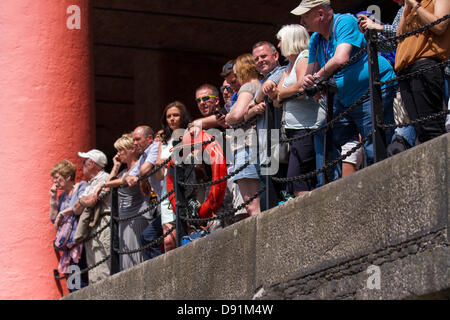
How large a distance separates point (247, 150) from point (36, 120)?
12.4 ft

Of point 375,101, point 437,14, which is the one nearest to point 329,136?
point 375,101

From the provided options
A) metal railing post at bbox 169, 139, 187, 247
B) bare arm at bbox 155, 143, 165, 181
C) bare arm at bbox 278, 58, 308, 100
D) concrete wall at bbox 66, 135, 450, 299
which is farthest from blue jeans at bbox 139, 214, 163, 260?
bare arm at bbox 278, 58, 308, 100

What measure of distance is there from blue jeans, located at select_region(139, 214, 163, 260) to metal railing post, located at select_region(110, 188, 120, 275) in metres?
0.35

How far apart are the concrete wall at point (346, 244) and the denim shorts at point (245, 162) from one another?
467mm

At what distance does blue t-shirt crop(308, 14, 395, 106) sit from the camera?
575cm

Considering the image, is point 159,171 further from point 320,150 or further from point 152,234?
point 320,150

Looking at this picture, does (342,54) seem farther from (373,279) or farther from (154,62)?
(154,62)

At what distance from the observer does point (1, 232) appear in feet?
31.4

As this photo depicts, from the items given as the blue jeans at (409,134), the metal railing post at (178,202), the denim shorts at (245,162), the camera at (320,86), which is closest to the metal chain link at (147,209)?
the metal railing post at (178,202)

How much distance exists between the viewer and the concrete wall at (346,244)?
14.6ft

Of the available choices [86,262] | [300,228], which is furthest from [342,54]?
[86,262]

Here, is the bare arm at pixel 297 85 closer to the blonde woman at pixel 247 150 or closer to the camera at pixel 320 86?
the camera at pixel 320 86

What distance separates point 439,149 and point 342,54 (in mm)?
1398

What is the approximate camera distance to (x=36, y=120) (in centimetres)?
976
